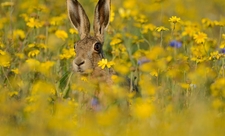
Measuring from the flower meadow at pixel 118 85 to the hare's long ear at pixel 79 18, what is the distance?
0.92 feet

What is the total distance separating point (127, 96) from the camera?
271 inches

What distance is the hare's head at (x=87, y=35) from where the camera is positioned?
312 inches

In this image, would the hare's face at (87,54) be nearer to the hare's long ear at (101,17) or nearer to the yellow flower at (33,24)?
the hare's long ear at (101,17)

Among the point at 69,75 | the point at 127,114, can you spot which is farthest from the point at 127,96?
the point at 69,75

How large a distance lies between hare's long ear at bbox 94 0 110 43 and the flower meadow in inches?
7.3

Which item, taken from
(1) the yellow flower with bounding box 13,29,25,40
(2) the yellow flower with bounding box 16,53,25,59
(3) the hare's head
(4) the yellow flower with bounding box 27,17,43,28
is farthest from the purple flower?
(1) the yellow flower with bounding box 13,29,25,40

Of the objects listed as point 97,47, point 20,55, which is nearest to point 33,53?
point 20,55

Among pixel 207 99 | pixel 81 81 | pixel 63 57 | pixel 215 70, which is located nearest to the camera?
pixel 207 99

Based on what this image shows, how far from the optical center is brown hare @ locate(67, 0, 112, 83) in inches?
311

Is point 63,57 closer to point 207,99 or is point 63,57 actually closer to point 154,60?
point 154,60

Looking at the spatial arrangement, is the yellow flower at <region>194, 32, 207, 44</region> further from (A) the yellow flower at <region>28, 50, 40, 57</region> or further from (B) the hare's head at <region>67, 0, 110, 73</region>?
(A) the yellow flower at <region>28, 50, 40, 57</region>

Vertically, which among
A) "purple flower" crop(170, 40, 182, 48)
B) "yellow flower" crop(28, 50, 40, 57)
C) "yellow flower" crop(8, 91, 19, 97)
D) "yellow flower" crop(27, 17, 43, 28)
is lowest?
"yellow flower" crop(8, 91, 19, 97)

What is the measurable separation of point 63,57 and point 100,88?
117cm

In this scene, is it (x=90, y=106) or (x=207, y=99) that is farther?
(x=90, y=106)
